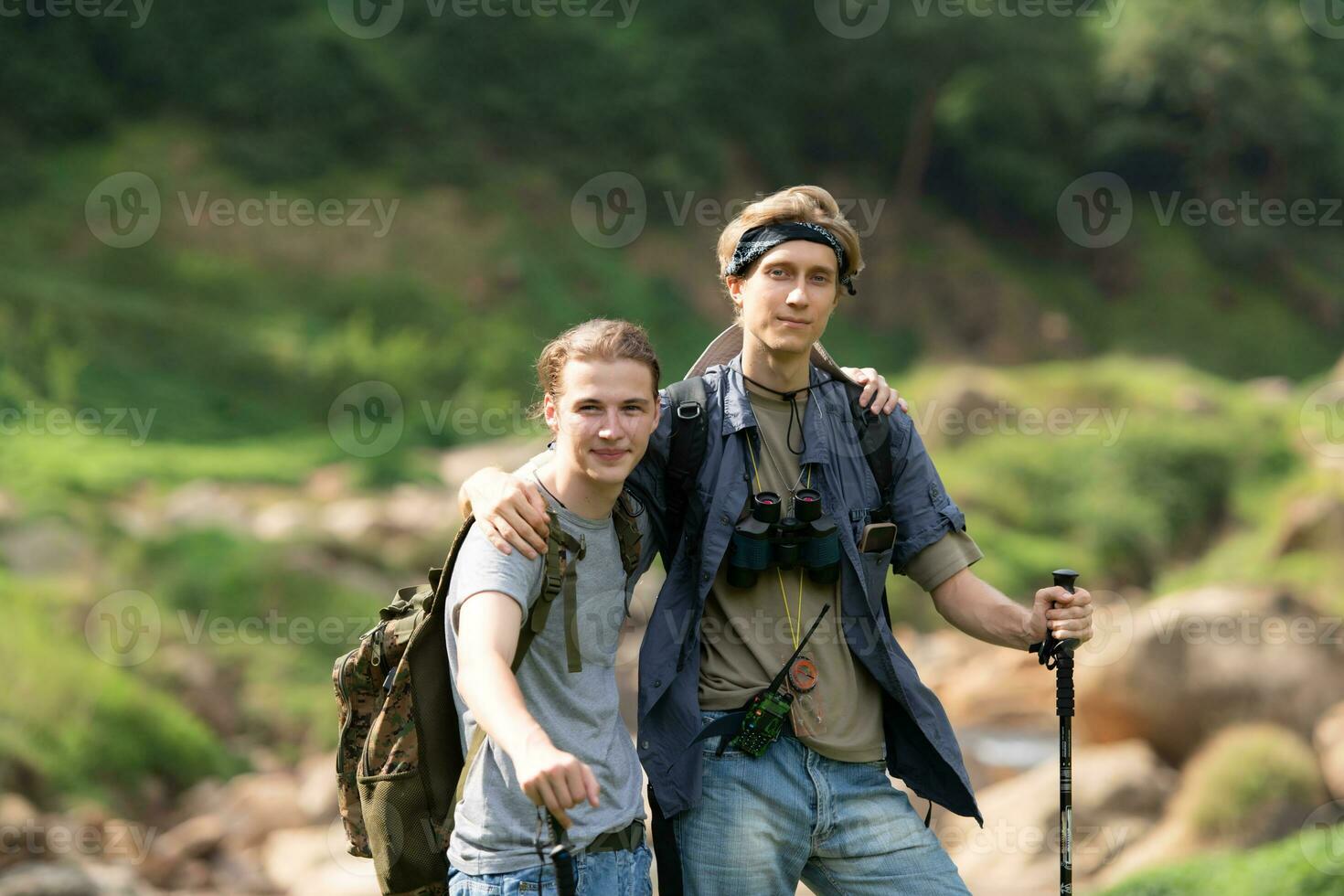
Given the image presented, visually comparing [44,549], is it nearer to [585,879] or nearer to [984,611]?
[984,611]

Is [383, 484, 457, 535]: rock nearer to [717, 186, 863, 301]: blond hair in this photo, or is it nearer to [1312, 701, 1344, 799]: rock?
[1312, 701, 1344, 799]: rock

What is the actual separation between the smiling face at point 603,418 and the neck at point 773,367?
1.74 feet

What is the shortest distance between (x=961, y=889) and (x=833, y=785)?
35 centimetres

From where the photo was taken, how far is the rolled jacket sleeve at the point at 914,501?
10.8 feet

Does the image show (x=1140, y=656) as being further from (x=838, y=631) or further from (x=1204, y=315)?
(x=1204, y=315)

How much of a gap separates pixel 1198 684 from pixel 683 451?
763 cm

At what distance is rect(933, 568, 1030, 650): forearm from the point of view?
10.7 feet

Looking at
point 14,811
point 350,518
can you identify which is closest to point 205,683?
point 14,811

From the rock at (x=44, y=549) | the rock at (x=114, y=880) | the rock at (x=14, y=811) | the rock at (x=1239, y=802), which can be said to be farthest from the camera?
the rock at (x=44, y=549)

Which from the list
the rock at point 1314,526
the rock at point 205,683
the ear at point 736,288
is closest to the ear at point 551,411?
the ear at point 736,288

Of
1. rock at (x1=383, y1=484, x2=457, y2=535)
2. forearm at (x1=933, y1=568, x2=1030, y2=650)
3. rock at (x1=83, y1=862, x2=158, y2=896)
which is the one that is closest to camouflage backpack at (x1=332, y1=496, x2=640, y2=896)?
forearm at (x1=933, y1=568, x2=1030, y2=650)

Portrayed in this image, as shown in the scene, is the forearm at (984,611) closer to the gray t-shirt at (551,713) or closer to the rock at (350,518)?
the gray t-shirt at (551,713)

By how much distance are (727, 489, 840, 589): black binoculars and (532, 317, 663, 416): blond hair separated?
0.40 metres

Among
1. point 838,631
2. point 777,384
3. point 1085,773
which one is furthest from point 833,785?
→ point 1085,773
